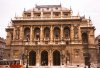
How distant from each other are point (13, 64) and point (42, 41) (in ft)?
66.6

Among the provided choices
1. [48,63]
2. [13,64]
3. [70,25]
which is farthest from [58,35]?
[13,64]

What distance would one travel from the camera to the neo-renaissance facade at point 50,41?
205 feet

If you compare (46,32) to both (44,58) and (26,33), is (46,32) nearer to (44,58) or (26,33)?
(26,33)

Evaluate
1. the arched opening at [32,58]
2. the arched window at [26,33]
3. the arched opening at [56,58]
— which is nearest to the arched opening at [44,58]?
the arched opening at [56,58]

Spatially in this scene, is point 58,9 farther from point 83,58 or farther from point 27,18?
point 83,58

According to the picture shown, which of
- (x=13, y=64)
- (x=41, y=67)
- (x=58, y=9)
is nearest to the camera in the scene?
(x=13, y=64)

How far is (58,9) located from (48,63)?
17.4 metres

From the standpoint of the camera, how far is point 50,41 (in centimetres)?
6369

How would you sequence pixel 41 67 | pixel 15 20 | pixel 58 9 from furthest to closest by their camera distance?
pixel 58 9
pixel 15 20
pixel 41 67

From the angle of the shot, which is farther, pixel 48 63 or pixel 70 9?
pixel 70 9

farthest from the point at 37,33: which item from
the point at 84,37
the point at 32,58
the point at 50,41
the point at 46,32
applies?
→ the point at 84,37

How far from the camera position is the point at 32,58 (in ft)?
214

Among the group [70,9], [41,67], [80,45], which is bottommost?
[41,67]

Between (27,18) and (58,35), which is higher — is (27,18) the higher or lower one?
the higher one
